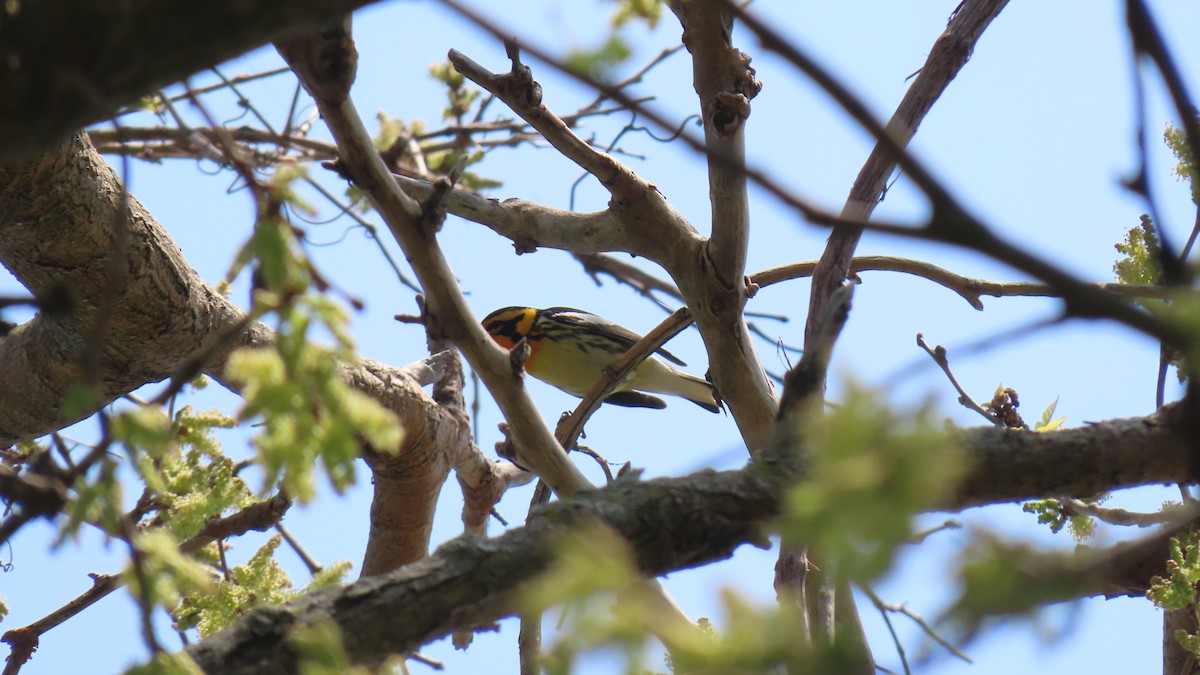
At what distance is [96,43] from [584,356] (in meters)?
5.69

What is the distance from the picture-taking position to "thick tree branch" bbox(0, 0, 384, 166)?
100 cm

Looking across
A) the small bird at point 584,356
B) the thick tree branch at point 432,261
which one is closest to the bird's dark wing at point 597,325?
the small bird at point 584,356

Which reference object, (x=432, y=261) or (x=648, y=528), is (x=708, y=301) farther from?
(x=648, y=528)

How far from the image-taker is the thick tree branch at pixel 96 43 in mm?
1003

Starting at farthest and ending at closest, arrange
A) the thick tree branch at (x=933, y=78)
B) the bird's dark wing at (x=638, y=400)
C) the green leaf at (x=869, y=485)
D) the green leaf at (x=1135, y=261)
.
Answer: the bird's dark wing at (x=638, y=400) < the thick tree branch at (x=933, y=78) < the green leaf at (x=1135, y=261) < the green leaf at (x=869, y=485)

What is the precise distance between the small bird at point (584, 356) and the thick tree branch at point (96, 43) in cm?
528

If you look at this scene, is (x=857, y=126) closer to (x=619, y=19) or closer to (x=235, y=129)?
(x=619, y=19)

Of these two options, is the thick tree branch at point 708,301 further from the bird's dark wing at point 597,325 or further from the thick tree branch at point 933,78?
the bird's dark wing at point 597,325

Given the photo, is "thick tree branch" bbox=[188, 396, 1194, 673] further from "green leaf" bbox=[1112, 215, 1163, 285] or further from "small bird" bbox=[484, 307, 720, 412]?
"small bird" bbox=[484, 307, 720, 412]

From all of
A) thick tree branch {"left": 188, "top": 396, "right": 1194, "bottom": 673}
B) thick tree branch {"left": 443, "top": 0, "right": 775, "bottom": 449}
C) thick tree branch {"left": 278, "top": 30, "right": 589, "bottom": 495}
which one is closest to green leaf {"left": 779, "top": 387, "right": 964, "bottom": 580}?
thick tree branch {"left": 188, "top": 396, "right": 1194, "bottom": 673}

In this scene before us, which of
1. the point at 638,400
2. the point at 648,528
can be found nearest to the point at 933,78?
the point at 648,528

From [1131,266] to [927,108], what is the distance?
0.85 metres

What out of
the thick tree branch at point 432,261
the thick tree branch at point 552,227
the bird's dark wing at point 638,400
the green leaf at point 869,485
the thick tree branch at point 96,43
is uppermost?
the bird's dark wing at point 638,400

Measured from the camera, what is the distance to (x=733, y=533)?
1.38 metres
